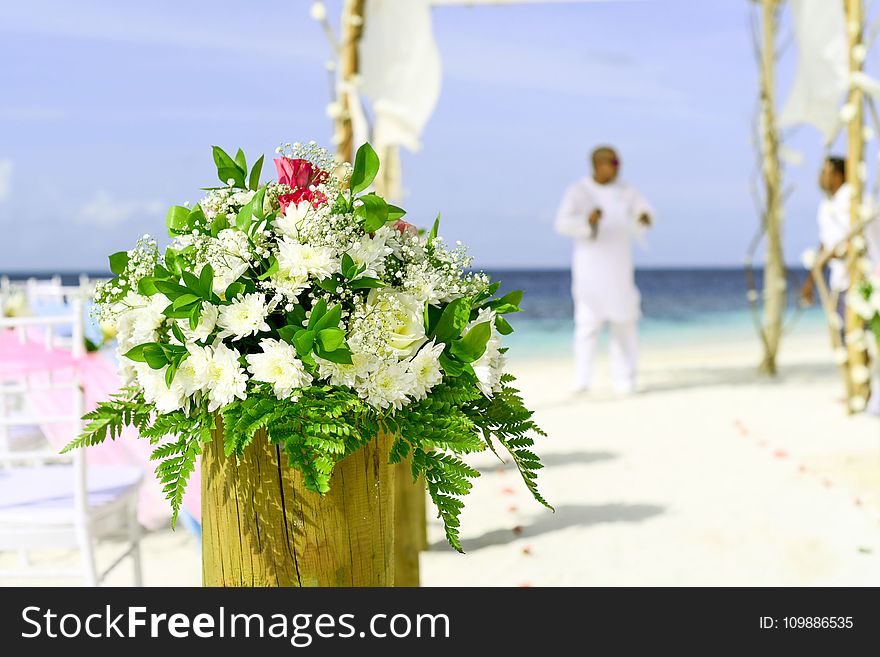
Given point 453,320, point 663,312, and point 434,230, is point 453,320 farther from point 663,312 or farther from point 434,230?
point 663,312

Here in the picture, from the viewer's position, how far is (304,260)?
1.34 meters

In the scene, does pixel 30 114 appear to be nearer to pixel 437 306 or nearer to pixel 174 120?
pixel 174 120

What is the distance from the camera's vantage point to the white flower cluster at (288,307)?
4.40 feet

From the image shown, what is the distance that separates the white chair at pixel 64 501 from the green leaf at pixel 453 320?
126 centimetres

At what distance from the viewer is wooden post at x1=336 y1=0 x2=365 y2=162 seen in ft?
14.8

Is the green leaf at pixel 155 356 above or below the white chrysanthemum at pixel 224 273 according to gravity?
below

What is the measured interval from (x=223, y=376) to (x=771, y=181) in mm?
7150

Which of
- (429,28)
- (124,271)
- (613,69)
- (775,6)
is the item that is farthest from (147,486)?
(613,69)

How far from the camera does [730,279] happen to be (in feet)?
113

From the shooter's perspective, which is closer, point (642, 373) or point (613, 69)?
point (642, 373)

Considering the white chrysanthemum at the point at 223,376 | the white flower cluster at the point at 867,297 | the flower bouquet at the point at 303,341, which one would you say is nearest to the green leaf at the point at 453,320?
the flower bouquet at the point at 303,341

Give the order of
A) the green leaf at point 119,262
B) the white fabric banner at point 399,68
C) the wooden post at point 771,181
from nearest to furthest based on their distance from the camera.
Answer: the green leaf at point 119,262, the white fabric banner at point 399,68, the wooden post at point 771,181

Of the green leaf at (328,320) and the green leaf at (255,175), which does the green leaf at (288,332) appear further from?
the green leaf at (255,175)

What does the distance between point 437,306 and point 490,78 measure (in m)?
35.8
